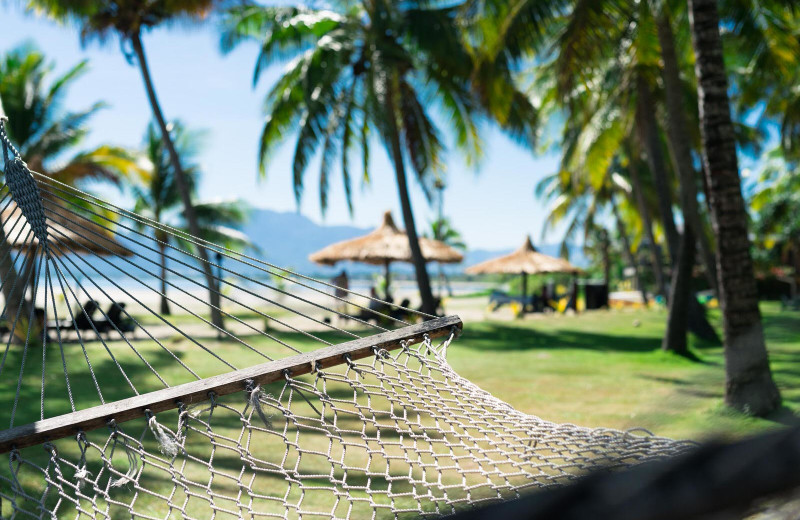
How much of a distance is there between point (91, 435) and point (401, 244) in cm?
876

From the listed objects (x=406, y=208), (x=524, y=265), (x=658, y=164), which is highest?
(x=658, y=164)

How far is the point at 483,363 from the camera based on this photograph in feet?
23.2

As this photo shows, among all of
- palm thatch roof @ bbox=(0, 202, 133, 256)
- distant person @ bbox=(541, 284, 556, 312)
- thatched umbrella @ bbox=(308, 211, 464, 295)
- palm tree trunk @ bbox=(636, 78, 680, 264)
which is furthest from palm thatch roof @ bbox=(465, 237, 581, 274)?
palm thatch roof @ bbox=(0, 202, 133, 256)

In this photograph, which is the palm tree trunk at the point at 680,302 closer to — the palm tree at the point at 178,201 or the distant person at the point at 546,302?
the distant person at the point at 546,302

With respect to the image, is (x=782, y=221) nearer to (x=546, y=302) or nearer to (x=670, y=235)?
(x=546, y=302)

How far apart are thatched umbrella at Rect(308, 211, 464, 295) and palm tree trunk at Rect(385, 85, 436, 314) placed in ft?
4.11

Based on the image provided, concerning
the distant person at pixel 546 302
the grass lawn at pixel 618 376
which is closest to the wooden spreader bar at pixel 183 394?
the grass lawn at pixel 618 376

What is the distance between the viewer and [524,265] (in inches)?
578

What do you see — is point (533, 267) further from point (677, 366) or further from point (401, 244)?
point (677, 366)

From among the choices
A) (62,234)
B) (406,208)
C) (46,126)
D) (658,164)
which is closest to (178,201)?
(46,126)

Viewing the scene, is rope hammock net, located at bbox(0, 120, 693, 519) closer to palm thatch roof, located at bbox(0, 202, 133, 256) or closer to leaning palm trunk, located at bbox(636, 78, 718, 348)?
palm thatch roof, located at bbox(0, 202, 133, 256)

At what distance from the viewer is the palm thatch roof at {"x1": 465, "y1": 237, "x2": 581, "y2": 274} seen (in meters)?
14.6

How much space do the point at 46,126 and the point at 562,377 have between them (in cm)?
1040

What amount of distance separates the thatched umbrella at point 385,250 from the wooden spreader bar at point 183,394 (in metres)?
Answer: 9.63
